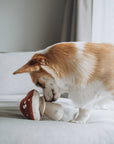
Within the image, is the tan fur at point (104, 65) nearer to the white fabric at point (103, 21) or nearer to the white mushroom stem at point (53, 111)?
the white mushroom stem at point (53, 111)

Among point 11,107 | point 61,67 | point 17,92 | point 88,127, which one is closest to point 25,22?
point 17,92

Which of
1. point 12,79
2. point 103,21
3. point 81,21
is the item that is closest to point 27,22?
point 81,21

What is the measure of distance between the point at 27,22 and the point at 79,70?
206 centimetres

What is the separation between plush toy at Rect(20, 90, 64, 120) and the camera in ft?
3.16

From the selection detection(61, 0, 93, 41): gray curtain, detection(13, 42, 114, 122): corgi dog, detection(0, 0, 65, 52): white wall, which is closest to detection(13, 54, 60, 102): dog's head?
detection(13, 42, 114, 122): corgi dog

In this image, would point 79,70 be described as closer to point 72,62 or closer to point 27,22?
point 72,62

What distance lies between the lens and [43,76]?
3.37ft

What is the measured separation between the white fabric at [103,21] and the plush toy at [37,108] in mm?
1229

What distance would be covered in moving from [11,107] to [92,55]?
23.9 inches

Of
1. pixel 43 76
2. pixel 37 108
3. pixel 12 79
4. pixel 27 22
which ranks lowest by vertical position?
pixel 12 79

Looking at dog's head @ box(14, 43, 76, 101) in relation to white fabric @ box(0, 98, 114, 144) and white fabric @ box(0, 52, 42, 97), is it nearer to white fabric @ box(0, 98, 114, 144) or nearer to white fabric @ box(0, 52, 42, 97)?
white fabric @ box(0, 98, 114, 144)

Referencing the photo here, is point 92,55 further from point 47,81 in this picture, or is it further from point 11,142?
point 11,142

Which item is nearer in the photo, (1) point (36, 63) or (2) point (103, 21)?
(1) point (36, 63)

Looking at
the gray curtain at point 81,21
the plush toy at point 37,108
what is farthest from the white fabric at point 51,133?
the gray curtain at point 81,21
